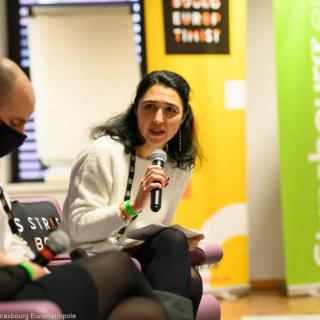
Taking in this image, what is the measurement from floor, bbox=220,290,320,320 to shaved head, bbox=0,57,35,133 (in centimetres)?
229

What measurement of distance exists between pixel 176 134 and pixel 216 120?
56.4 inches

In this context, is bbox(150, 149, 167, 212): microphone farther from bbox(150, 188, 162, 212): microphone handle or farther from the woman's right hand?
the woman's right hand

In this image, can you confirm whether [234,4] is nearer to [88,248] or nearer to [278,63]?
[278,63]

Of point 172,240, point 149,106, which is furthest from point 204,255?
point 149,106

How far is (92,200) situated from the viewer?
7.43 ft

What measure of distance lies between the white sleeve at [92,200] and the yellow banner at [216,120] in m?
1.77

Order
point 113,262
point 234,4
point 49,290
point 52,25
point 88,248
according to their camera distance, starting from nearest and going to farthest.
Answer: point 49,290, point 113,262, point 88,248, point 234,4, point 52,25

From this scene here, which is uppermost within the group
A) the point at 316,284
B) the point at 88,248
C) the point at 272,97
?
the point at 272,97

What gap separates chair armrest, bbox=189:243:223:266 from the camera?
98.3 inches

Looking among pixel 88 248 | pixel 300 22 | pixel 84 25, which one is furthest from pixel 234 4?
pixel 88 248

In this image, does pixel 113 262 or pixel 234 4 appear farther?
pixel 234 4

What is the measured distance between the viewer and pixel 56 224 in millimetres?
2574

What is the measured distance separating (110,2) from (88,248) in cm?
274

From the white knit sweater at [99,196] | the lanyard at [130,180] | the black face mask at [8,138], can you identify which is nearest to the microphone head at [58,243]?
the black face mask at [8,138]
